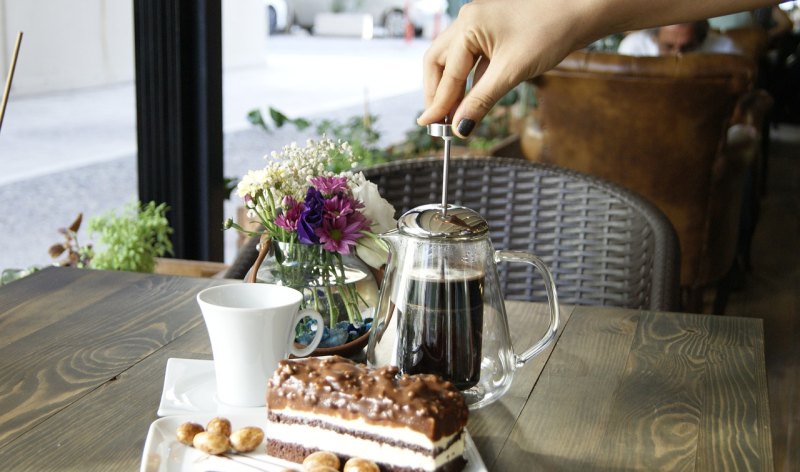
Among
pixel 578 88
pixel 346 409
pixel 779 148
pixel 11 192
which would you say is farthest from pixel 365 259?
pixel 779 148

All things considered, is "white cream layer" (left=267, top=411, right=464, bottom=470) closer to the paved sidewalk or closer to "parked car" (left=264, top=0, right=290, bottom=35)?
the paved sidewalk

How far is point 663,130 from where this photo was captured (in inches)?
107

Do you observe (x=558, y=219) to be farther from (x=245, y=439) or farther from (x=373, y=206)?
(x=245, y=439)

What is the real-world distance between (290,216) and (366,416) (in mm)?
264

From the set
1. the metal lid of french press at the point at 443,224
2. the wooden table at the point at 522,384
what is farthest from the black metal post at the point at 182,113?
the metal lid of french press at the point at 443,224

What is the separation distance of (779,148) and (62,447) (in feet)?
23.2

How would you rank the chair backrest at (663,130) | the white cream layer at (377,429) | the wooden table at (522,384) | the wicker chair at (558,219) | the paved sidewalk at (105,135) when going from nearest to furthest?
1. the white cream layer at (377,429)
2. the wooden table at (522,384)
3. the wicker chair at (558,219)
4. the chair backrest at (663,130)
5. the paved sidewalk at (105,135)

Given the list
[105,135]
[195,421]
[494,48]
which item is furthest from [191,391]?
[105,135]

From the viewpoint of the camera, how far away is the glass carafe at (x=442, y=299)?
31.3 inches

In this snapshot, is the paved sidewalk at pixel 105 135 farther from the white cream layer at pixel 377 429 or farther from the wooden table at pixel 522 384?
the white cream layer at pixel 377 429

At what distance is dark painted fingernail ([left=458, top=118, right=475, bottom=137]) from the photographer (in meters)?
0.89

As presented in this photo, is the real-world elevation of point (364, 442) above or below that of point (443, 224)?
below

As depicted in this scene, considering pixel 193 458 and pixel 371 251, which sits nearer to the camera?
pixel 193 458

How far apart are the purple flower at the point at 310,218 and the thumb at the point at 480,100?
0.15 m
